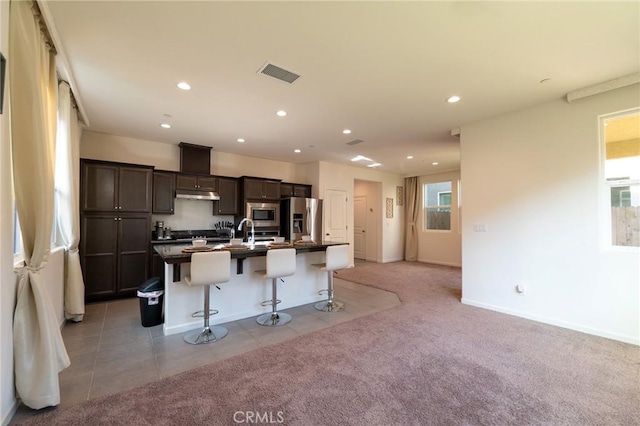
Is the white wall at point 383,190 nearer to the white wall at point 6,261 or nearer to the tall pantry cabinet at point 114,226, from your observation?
the tall pantry cabinet at point 114,226

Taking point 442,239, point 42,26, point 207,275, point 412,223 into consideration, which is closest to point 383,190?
point 412,223

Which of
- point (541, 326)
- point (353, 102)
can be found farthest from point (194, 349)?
Result: point (541, 326)

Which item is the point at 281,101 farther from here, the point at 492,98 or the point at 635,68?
the point at 635,68

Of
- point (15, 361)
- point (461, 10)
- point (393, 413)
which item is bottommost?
point (393, 413)

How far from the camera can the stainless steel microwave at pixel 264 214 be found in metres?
5.97

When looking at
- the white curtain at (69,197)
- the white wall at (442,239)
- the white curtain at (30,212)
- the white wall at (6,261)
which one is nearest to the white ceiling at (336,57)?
the white curtain at (69,197)

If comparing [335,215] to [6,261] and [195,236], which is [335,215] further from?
[6,261]

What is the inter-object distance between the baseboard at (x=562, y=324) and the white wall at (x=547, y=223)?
10 millimetres

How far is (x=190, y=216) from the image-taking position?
5695 millimetres

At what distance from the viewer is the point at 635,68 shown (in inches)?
107

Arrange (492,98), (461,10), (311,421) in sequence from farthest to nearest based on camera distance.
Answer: (492,98), (461,10), (311,421)

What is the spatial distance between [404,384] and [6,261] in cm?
295

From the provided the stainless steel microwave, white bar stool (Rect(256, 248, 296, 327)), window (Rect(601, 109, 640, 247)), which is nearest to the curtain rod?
white bar stool (Rect(256, 248, 296, 327))

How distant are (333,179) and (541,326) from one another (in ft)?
16.7
